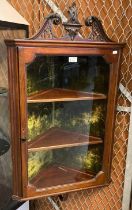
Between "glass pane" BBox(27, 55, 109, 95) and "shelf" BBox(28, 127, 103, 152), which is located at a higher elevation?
"glass pane" BBox(27, 55, 109, 95)

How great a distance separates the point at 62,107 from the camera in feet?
4.00

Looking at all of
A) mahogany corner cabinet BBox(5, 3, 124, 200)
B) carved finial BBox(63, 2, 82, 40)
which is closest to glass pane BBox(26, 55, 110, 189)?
mahogany corner cabinet BBox(5, 3, 124, 200)

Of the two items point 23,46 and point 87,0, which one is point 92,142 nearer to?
point 23,46

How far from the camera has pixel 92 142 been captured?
120 centimetres

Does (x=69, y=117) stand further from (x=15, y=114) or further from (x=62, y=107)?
(x=15, y=114)

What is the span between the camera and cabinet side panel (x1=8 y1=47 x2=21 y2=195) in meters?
0.93

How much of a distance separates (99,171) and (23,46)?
2.44 ft

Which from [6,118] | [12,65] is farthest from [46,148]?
[12,65]

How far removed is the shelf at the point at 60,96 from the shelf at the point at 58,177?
1.40ft

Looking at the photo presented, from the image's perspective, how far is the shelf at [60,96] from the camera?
106cm

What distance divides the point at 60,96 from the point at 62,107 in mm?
121

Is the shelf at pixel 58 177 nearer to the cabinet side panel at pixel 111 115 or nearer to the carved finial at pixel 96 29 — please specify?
the cabinet side panel at pixel 111 115

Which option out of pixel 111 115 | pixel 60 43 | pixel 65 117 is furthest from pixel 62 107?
pixel 60 43

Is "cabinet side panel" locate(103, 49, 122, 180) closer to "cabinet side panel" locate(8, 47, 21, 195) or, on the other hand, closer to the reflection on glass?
the reflection on glass
